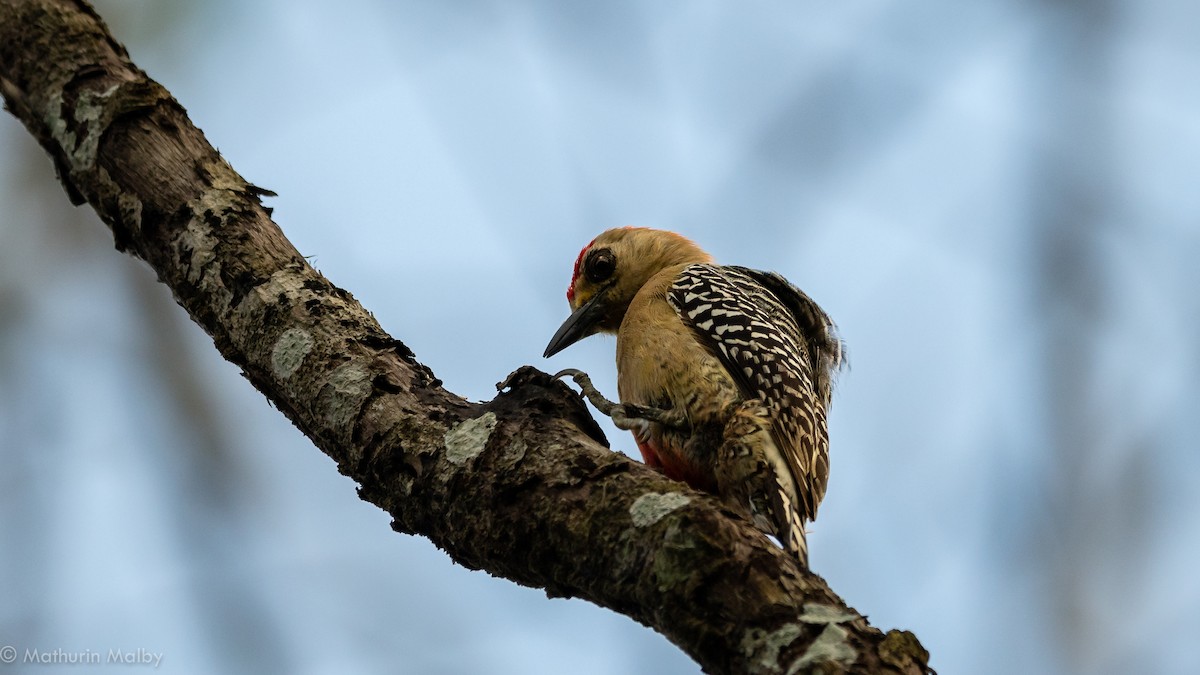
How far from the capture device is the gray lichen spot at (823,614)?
2332 mm

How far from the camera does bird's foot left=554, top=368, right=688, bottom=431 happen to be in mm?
5074

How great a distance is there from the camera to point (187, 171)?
13.5 ft

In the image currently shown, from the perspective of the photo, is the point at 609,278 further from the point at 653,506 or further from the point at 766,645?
the point at 766,645

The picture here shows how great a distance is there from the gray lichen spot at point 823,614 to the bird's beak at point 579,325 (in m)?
4.54

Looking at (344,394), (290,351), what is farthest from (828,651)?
(290,351)

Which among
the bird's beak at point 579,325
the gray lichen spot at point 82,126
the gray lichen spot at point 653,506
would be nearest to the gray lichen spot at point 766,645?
the gray lichen spot at point 653,506

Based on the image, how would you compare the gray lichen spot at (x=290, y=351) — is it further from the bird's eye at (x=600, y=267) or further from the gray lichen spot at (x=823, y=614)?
the bird's eye at (x=600, y=267)

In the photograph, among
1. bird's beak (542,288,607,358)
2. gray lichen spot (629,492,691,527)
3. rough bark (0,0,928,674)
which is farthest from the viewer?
bird's beak (542,288,607,358)

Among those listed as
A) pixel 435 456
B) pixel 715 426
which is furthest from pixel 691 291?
pixel 435 456

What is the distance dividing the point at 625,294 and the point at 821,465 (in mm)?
2338

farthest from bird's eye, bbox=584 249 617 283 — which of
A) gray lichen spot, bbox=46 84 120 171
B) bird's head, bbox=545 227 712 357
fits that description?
gray lichen spot, bbox=46 84 120 171

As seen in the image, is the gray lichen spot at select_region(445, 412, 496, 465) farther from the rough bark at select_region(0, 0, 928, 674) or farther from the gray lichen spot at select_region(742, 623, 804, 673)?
the gray lichen spot at select_region(742, 623, 804, 673)

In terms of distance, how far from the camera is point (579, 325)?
273 inches

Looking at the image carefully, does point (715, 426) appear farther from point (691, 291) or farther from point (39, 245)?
point (39, 245)
